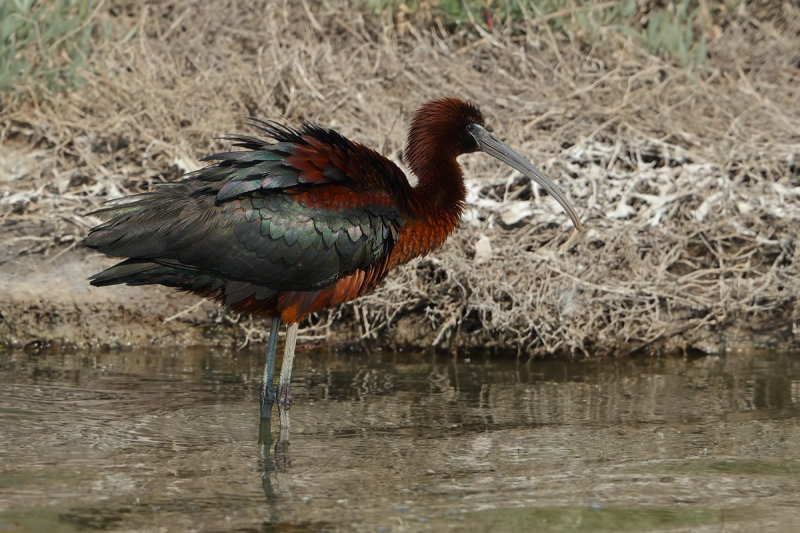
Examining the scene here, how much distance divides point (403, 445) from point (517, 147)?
3808 millimetres

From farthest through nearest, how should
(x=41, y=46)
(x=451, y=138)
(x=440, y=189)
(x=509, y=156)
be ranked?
(x=41, y=46)
(x=509, y=156)
(x=451, y=138)
(x=440, y=189)

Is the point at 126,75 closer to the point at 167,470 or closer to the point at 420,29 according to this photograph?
the point at 420,29

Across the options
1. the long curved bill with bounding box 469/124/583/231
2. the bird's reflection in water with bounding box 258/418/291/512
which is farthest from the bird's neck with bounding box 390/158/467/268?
the bird's reflection in water with bounding box 258/418/291/512

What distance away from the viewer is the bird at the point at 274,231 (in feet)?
18.6

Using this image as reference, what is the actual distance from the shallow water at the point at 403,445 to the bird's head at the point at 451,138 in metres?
1.24

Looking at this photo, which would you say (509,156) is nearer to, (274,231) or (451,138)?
(451,138)

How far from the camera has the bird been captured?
568 centimetres

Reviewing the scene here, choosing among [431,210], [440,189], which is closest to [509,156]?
[440,189]

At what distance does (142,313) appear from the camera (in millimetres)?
8070

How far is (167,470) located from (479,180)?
412cm

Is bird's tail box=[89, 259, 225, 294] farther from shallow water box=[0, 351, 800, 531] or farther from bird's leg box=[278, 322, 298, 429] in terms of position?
shallow water box=[0, 351, 800, 531]

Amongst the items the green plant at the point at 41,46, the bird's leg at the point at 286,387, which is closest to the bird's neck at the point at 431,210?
the bird's leg at the point at 286,387

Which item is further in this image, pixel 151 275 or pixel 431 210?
pixel 431 210

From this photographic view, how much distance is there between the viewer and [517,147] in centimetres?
875
